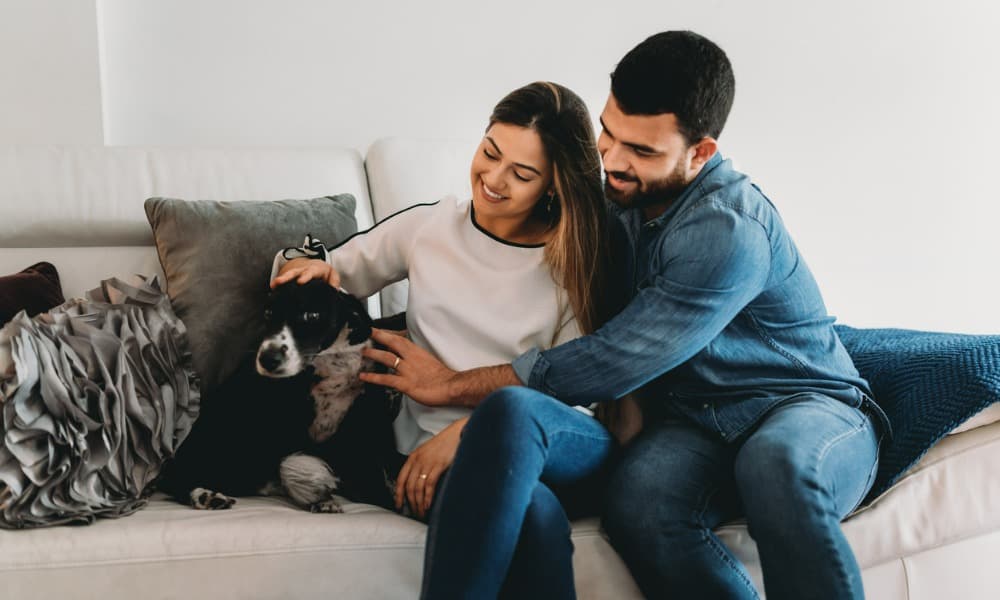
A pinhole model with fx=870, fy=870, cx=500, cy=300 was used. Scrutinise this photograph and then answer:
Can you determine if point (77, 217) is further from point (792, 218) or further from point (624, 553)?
→ point (792, 218)

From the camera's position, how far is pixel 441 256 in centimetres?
171

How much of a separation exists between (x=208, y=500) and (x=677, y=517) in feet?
2.69

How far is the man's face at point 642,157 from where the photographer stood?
4.93ft

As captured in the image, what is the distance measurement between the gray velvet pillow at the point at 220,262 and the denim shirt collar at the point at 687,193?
72 cm

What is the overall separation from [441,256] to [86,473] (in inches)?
28.9

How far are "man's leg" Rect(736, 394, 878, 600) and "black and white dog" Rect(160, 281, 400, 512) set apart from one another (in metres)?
0.68

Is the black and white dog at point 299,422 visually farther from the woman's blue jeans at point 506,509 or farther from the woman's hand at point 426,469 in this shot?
the woman's blue jeans at point 506,509

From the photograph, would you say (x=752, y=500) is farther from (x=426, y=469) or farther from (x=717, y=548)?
(x=426, y=469)

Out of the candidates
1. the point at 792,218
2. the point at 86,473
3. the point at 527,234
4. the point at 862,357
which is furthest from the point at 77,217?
the point at 792,218

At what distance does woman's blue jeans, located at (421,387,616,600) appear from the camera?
119cm

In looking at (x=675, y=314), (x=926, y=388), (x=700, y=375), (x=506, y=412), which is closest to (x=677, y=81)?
(x=675, y=314)

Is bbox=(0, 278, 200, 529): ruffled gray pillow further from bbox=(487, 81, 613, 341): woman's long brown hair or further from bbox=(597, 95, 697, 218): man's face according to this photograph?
bbox=(597, 95, 697, 218): man's face

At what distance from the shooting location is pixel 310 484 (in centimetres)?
158

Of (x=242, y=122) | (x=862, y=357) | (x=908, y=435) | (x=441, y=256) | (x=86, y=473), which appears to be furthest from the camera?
(x=242, y=122)
